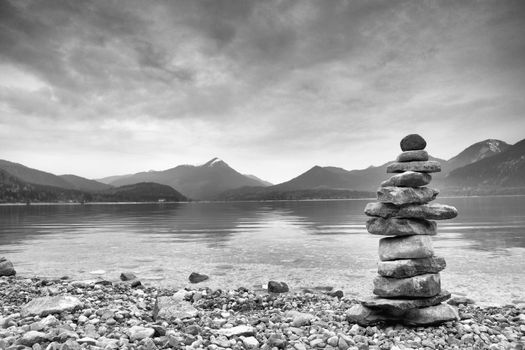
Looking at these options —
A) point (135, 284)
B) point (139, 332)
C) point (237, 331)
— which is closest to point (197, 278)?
point (135, 284)

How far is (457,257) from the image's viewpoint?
88.7 feet

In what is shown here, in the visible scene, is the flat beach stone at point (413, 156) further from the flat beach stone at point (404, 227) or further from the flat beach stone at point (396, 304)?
the flat beach stone at point (396, 304)

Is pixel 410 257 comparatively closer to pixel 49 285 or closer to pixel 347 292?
pixel 347 292

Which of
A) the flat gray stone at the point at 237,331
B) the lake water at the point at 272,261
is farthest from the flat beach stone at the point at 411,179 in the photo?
the flat gray stone at the point at 237,331

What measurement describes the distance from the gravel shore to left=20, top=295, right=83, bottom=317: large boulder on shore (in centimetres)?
7

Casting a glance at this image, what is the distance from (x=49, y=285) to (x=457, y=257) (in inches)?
998

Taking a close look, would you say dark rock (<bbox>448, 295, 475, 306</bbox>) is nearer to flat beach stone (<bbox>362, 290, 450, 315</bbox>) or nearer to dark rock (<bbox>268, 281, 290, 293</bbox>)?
flat beach stone (<bbox>362, 290, 450, 315</bbox>)

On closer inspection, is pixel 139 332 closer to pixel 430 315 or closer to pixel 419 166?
pixel 430 315

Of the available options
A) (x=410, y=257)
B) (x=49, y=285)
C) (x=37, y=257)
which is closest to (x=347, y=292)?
(x=410, y=257)

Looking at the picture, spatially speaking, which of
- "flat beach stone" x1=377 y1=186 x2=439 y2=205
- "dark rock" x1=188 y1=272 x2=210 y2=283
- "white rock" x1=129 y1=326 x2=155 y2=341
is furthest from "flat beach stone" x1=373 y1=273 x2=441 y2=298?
"dark rock" x1=188 y1=272 x2=210 y2=283

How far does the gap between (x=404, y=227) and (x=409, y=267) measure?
1503 mm

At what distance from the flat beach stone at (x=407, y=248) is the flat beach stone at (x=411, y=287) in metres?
0.88

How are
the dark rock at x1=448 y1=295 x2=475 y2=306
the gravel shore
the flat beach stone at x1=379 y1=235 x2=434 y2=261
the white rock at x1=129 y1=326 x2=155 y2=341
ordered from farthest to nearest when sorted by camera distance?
1. the dark rock at x1=448 y1=295 x2=475 y2=306
2. the flat beach stone at x1=379 y1=235 x2=434 y2=261
3. the white rock at x1=129 y1=326 x2=155 y2=341
4. the gravel shore

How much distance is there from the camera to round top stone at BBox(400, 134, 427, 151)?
49.4ft
